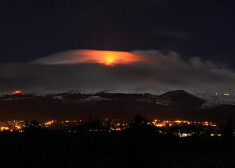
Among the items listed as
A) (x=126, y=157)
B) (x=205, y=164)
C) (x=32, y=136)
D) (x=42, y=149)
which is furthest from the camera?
(x=32, y=136)

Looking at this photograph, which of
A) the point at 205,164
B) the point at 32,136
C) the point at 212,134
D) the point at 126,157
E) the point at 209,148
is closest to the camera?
the point at 126,157

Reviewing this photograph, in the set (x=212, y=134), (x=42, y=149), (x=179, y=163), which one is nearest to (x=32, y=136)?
(x=42, y=149)

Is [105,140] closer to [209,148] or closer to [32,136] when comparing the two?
[32,136]

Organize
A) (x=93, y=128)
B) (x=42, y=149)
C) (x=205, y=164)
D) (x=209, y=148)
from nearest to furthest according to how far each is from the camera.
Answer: (x=205, y=164), (x=42, y=149), (x=209, y=148), (x=93, y=128)

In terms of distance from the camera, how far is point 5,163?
150ft

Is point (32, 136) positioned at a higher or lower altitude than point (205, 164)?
higher

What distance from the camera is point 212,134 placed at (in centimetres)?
9388

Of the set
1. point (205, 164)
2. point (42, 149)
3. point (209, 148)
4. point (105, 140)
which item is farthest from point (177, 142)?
point (42, 149)

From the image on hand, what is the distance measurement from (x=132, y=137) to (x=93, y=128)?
41.7m

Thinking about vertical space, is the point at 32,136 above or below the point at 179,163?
above

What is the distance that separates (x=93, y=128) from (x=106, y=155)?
1729 centimetres

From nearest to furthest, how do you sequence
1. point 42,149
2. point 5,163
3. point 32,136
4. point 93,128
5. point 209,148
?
1. point 5,163
2. point 42,149
3. point 32,136
4. point 209,148
5. point 93,128

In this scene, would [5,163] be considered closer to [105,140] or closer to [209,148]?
[105,140]

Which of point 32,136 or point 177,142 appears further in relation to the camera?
point 177,142
